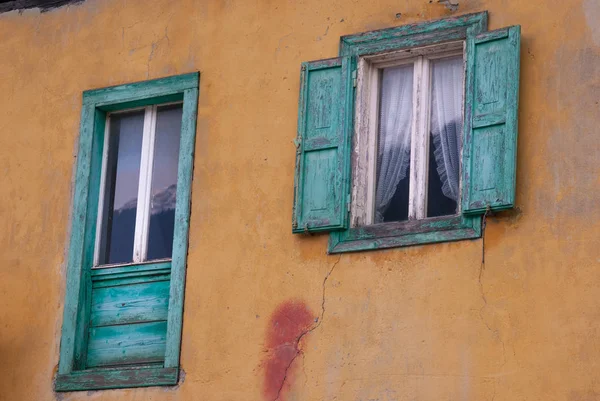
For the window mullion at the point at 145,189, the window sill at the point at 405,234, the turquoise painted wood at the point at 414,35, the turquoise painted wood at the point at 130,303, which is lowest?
the turquoise painted wood at the point at 130,303

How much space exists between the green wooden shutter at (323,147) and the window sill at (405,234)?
0.10 m

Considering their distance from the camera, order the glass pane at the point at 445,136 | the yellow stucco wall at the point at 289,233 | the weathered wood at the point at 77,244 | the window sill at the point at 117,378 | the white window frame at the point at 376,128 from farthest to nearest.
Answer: the weathered wood at the point at 77,244 < the window sill at the point at 117,378 < the white window frame at the point at 376,128 < the glass pane at the point at 445,136 < the yellow stucco wall at the point at 289,233

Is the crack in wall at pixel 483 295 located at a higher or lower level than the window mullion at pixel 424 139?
lower

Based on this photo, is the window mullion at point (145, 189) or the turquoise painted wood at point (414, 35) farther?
the window mullion at point (145, 189)

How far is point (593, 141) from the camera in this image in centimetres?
901

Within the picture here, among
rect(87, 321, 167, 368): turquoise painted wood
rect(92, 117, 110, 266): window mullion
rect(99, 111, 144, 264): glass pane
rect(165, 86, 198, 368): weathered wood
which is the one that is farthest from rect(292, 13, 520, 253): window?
rect(92, 117, 110, 266): window mullion

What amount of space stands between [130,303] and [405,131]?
243 centimetres

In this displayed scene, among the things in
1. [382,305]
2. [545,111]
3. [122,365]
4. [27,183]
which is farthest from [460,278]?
[27,183]

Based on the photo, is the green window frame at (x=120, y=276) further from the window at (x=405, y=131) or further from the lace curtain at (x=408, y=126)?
the lace curtain at (x=408, y=126)

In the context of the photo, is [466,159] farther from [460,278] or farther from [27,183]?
[27,183]

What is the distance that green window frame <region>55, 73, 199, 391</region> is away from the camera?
1027 centimetres

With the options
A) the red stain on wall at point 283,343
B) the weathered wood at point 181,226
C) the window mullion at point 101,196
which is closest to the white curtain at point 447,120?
the red stain on wall at point 283,343

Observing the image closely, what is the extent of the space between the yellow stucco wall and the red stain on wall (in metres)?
0.05

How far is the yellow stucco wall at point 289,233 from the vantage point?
29.2 feet
